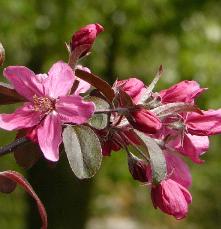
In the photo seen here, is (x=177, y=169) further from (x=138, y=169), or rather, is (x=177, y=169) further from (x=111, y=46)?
(x=111, y=46)

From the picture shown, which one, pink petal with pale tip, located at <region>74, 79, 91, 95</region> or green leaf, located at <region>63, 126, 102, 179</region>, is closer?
green leaf, located at <region>63, 126, 102, 179</region>

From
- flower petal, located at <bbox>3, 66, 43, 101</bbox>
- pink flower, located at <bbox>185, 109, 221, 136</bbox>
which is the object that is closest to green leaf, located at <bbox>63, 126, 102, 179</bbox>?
flower petal, located at <bbox>3, 66, 43, 101</bbox>

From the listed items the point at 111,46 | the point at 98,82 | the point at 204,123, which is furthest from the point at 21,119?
the point at 111,46

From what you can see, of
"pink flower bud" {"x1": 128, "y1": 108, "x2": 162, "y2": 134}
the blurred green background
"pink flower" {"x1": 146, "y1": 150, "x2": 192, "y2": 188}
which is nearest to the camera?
"pink flower bud" {"x1": 128, "y1": 108, "x2": 162, "y2": 134}

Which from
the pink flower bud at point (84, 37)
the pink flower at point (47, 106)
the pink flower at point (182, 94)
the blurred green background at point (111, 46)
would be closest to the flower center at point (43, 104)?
the pink flower at point (47, 106)

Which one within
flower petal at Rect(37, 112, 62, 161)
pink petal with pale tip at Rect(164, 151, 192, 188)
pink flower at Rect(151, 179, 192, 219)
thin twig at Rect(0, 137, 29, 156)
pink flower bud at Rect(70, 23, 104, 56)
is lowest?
pink flower at Rect(151, 179, 192, 219)

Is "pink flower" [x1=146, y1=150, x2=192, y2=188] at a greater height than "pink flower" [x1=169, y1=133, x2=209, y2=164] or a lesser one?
lesser

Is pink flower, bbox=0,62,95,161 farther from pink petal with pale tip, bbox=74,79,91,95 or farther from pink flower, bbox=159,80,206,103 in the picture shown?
pink flower, bbox=159,80,206,103

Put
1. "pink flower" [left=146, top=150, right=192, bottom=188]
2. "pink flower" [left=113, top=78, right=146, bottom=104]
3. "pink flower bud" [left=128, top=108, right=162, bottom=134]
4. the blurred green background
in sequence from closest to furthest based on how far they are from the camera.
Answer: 1. "pink flower bud" [left=128, top=108, right=162, bottom=134]
2. "pink flower" [left=113, top=78, right=146, bottom=104]
3. "pink flower" [left=146, top=150, right=192, bottom=188]
4. the blurred green background

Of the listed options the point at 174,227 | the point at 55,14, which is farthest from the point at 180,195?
the point at 174,227
